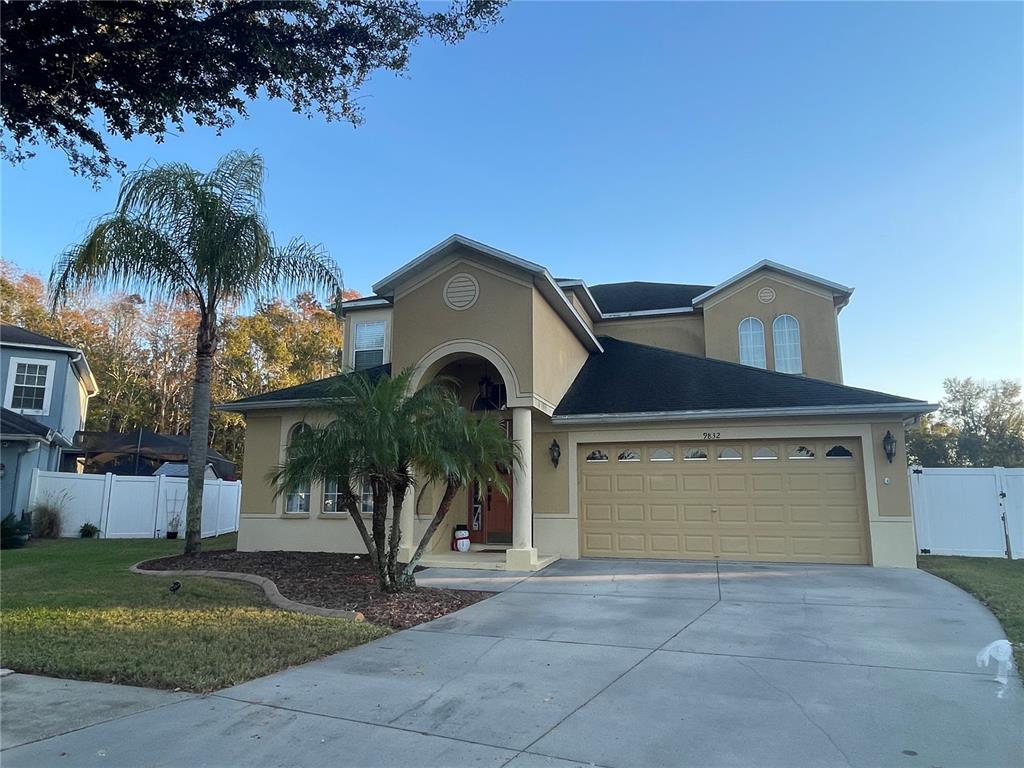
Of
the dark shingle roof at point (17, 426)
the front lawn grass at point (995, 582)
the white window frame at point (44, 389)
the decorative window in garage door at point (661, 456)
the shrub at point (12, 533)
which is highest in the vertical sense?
the white window frame at point (44, 389)

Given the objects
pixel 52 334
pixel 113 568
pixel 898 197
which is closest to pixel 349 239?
pixel 113 568

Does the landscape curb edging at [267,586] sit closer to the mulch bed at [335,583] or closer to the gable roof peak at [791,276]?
the mulch bed at [335,583]

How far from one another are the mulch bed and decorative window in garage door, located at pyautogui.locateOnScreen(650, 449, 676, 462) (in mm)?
5241

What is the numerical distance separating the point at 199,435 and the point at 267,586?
441cm

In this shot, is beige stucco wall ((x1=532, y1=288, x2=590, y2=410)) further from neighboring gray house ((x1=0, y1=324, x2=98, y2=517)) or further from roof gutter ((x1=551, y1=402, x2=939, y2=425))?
neighboring gray house ((x1=0, y1=324, x2=98, y2=517))

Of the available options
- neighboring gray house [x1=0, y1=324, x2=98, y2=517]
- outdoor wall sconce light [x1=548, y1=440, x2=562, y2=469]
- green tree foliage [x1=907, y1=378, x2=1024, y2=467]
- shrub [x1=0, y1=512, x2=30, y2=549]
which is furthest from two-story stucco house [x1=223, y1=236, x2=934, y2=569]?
green tree foliage [x1=907, y1=378, x2=1024, y2=467]

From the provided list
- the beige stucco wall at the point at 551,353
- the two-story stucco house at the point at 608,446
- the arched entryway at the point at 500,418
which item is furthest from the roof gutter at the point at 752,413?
the arched entryway at the point at 500,418

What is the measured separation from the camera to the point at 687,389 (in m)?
13.6

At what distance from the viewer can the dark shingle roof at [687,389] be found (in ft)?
40.6

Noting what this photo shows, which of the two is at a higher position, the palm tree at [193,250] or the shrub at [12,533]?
the palm tree at [193,250]

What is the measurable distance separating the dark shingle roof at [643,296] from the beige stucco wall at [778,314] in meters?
1.25

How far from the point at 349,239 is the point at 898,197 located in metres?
13.5

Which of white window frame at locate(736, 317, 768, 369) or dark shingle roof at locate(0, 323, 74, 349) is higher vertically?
dark shingle roof at locate(0, 323, 74, 349)

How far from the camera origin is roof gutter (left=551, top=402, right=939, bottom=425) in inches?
452
